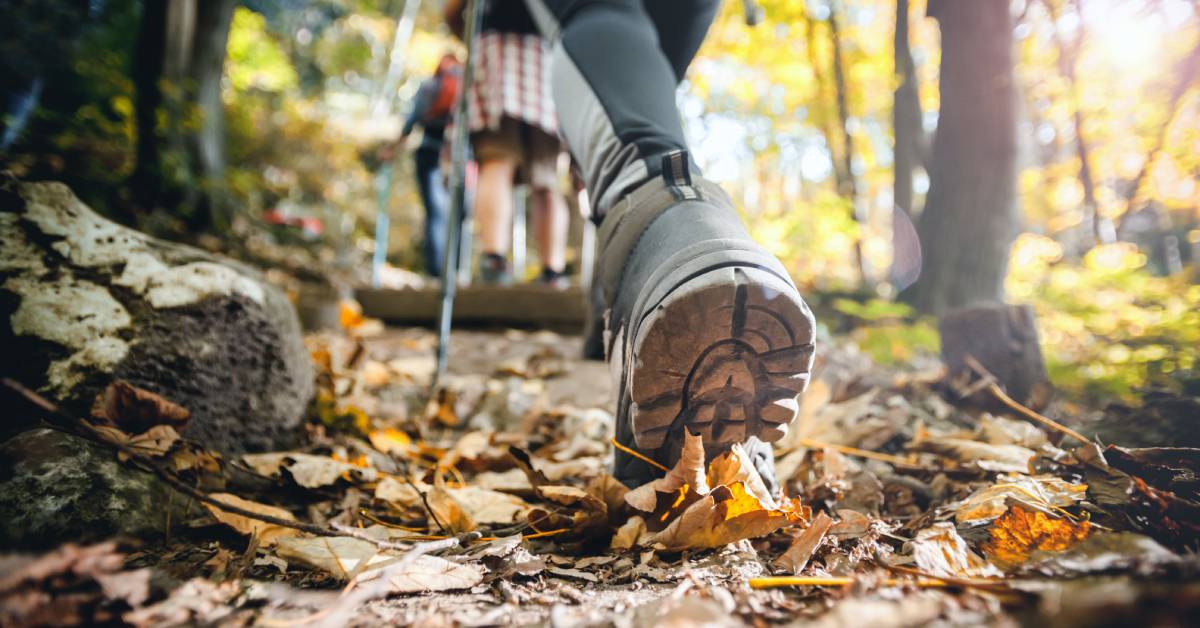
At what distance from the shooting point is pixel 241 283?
4.16 ft

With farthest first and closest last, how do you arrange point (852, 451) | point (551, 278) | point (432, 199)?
point (432, 199), point (551, 278), point (852, 451)

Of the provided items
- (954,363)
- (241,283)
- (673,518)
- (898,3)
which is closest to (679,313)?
(673,518)

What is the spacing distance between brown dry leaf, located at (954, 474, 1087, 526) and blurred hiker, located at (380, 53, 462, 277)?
3.78 meters

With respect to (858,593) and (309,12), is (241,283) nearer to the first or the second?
(858,593)

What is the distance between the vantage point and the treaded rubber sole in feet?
2.55

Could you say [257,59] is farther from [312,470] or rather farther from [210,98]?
[312,470]

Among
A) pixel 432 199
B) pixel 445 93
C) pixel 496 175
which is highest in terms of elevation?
pixel 445 93

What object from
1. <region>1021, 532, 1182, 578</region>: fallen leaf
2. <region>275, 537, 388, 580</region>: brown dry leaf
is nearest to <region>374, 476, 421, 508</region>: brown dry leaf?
<region>275, 537, 388, 580</region>: brown dry leaf

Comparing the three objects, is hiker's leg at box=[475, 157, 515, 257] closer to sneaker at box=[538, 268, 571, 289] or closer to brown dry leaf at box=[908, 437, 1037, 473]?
sneaker at box=[538, 268, 571, 289]

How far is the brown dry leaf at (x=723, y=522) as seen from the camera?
0.77m

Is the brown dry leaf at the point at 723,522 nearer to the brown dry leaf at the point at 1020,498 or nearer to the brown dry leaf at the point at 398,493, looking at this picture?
the brown dry leaf at the point at 1020,498

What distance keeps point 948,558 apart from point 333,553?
760mm

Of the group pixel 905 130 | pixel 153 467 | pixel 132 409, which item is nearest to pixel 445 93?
pixel 132 409

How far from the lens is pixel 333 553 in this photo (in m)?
0.77
